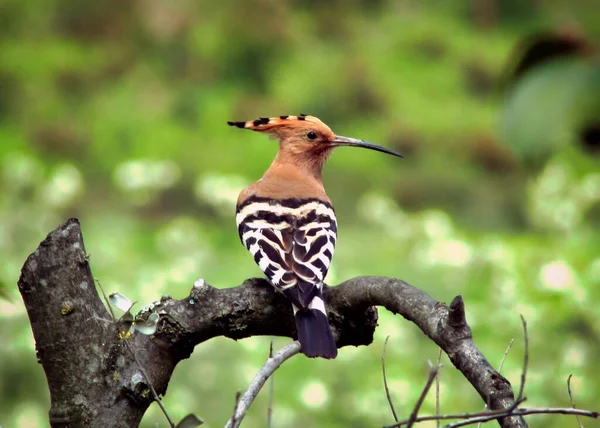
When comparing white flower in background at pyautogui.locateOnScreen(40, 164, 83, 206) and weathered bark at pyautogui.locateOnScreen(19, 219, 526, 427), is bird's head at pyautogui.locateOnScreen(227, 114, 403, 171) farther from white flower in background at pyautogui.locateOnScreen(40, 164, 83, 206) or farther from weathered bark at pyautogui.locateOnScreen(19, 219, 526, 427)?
white flower in background at pyautogui.locateOnScreen(40, 164, 83, 206)

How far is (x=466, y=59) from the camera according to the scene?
5.47m

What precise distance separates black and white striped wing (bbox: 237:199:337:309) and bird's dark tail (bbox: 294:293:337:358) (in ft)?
0.06

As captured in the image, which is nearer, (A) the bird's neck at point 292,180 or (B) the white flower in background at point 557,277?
(A) the bird's neck at point 292,180

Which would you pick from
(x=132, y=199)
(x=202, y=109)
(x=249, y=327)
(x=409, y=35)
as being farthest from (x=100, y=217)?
(x=249, y=327)

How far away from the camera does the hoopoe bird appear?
125 centimetres

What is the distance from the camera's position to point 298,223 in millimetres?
1618

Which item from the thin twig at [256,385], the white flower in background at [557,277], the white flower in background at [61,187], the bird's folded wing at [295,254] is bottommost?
the thin twig at [256,385]

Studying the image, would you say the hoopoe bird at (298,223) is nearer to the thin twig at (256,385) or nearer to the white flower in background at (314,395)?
the thin twig at (256,385)

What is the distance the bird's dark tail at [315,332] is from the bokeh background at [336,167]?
149 centimetres

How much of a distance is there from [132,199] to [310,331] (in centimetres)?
319

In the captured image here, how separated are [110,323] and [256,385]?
30cm

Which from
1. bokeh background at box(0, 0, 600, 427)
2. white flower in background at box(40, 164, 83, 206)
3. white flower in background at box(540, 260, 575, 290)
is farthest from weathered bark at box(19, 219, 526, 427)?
white flower in background at box(40, 164, 83, 206)

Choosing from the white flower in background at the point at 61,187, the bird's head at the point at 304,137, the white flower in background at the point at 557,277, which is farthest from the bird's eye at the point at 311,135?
the white flower in background at the point at 61,187

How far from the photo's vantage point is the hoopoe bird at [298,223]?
125 cm
